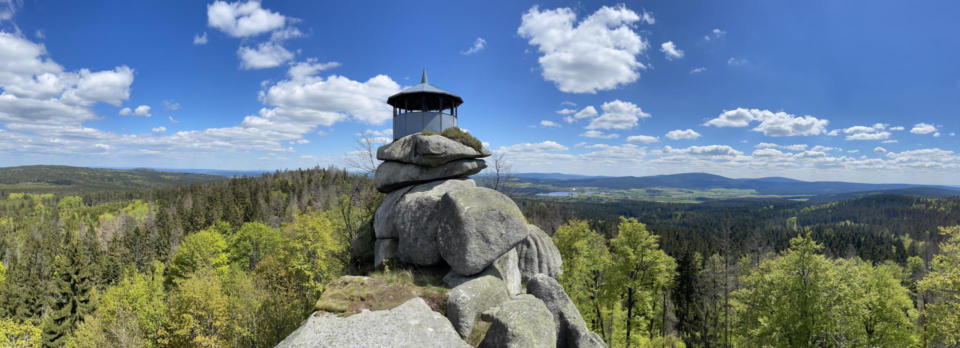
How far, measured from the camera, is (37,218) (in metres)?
128

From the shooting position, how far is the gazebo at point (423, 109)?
23.2 m

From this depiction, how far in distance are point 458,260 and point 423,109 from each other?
438 inches

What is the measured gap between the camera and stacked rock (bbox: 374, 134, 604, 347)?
44.7ft

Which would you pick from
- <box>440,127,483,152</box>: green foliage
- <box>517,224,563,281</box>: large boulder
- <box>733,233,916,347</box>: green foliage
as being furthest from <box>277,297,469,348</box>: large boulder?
<box>733,233,916,347</box>: green foliage

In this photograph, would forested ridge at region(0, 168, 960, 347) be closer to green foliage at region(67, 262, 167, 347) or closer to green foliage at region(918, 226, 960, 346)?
green foliage at region(918, 226, 960, 346)

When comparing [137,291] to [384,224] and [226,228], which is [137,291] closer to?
[226,228]

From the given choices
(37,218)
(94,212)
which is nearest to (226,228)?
(94,212)

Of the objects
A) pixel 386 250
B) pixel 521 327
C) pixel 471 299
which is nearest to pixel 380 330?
pixel 471 299

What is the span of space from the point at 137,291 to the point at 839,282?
198ft

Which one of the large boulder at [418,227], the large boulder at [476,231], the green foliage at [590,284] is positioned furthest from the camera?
the green foliage at [590,284]

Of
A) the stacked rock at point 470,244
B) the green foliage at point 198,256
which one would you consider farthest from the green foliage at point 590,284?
the green foliage at point 198,256

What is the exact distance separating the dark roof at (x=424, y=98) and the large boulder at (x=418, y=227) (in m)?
6.54

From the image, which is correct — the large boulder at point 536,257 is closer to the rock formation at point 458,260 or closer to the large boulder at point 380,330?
the rock formation at point 458,260

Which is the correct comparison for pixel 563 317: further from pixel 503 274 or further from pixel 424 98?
pixel 424 98
